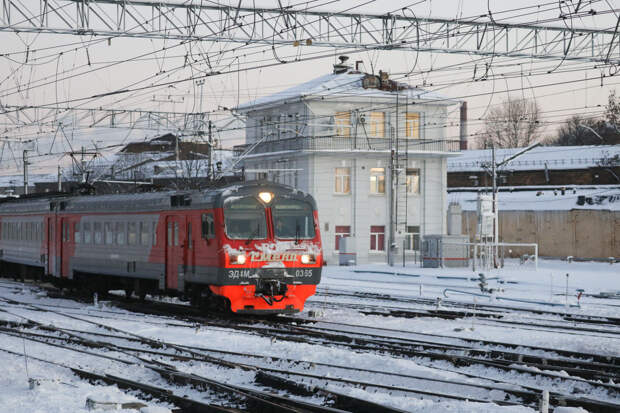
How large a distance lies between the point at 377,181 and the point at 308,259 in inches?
1189

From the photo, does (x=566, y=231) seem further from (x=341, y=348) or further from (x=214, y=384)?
(x=214, y=384)

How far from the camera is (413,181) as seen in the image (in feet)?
161

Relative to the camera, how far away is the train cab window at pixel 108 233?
22644mm

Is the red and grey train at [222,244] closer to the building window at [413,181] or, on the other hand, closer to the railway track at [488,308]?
the railway track at [488,308]

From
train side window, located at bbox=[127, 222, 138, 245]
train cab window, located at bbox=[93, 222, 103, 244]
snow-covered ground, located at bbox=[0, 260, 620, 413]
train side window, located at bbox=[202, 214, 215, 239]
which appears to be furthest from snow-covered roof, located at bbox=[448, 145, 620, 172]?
train side window, located at bbox=[202, 214, 215, 239]

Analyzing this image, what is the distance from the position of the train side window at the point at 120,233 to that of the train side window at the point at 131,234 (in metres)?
0.34

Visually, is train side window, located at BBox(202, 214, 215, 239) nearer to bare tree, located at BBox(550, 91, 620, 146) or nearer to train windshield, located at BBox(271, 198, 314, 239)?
train windshield, located at BBox(271, 198, 314, 239)

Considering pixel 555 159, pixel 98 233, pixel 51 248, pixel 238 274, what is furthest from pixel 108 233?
pixel 555 159

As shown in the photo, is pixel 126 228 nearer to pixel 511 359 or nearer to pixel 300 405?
pixel 511 359

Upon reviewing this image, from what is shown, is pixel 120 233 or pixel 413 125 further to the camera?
pixel 413 125

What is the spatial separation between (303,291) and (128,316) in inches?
170

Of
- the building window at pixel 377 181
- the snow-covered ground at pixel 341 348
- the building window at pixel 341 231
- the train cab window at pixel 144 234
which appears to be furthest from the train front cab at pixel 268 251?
the building window at pixel 377 181

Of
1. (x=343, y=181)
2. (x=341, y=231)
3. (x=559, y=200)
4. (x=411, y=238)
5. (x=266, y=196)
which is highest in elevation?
(x=343, y=181)

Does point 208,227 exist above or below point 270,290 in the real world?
above
